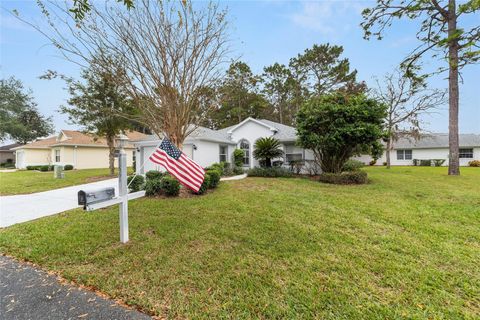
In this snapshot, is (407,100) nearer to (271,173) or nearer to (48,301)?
(271,173)

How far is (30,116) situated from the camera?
121ft

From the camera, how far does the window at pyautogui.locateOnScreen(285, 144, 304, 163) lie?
15.1m

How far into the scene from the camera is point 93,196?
365 centimetres

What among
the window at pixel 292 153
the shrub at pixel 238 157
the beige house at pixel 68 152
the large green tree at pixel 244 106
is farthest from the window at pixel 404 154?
the beige house at pixel 68 152

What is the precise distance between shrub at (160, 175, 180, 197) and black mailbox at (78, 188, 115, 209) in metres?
3.45

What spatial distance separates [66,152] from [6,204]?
1912 centimetres

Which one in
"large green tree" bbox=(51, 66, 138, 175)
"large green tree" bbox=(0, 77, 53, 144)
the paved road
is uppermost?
"large green tree" bbox=(0, 77, 53, 144)

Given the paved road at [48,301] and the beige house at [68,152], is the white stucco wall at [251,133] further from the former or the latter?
the paved road at [48,301]

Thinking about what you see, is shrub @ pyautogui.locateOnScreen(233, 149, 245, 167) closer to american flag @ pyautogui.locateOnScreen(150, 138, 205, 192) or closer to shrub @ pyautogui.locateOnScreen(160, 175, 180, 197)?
shrub @ pyautogui.locateOnScreen(160, 175, 180, 197)

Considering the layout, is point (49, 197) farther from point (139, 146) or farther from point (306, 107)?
point (306, 107)

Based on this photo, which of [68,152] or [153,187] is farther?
[68,152]

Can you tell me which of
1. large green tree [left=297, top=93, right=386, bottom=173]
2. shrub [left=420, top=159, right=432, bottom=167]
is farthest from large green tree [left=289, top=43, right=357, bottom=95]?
large green tree [left=297, top=93, right=386, bottom=173]

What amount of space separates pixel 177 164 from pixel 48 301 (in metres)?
2.66

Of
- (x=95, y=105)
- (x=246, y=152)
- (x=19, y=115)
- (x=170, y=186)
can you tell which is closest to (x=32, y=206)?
(x=170, y=186)
